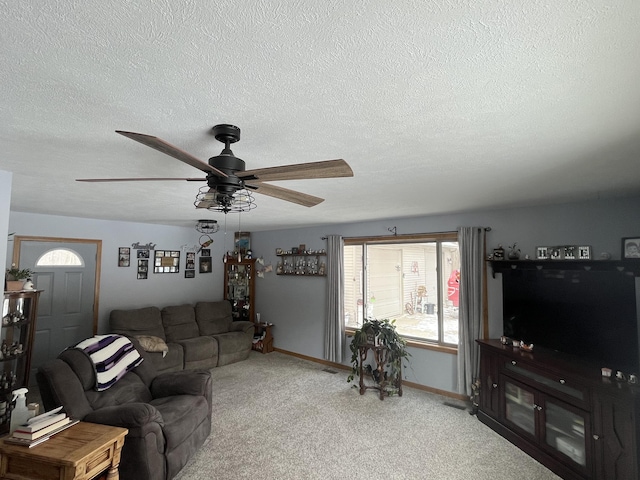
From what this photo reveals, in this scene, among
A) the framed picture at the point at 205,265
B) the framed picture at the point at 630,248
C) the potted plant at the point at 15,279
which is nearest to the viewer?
the framed picture at the point at 630,248

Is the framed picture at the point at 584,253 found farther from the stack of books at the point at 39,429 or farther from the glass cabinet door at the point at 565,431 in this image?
the stack of books at the point at 39,429

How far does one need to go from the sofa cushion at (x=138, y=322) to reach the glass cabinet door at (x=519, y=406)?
479cm

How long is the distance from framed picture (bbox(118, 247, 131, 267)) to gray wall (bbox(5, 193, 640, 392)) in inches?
3.0

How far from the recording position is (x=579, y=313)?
2953 millimetres

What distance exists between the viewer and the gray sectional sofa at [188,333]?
4801 mm

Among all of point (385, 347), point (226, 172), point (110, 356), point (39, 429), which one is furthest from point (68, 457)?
point (385, 347)

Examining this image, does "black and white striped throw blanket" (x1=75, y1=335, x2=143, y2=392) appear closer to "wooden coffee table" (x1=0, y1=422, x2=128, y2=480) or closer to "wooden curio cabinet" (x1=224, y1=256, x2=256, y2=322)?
"wooden coffee table" (x1=0, y1=422, x2=128, y2=480)

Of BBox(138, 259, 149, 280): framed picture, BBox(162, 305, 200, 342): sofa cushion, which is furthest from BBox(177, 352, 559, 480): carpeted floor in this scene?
BBox(138, 259, 149, 280): framed picture

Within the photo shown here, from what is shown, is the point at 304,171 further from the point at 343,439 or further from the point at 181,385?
the point at 343,439

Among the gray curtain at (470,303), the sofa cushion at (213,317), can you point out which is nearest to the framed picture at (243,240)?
the sofa cushion at (213,317)

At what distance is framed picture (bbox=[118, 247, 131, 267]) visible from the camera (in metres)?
5.34

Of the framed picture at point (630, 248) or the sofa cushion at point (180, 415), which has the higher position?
the framed picture at point (630, 248)

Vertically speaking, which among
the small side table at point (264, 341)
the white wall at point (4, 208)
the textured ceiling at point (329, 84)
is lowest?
the small side table at point (264, 341)

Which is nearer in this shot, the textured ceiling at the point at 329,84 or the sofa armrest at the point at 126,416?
the textured ceiling at the point at 329,84
